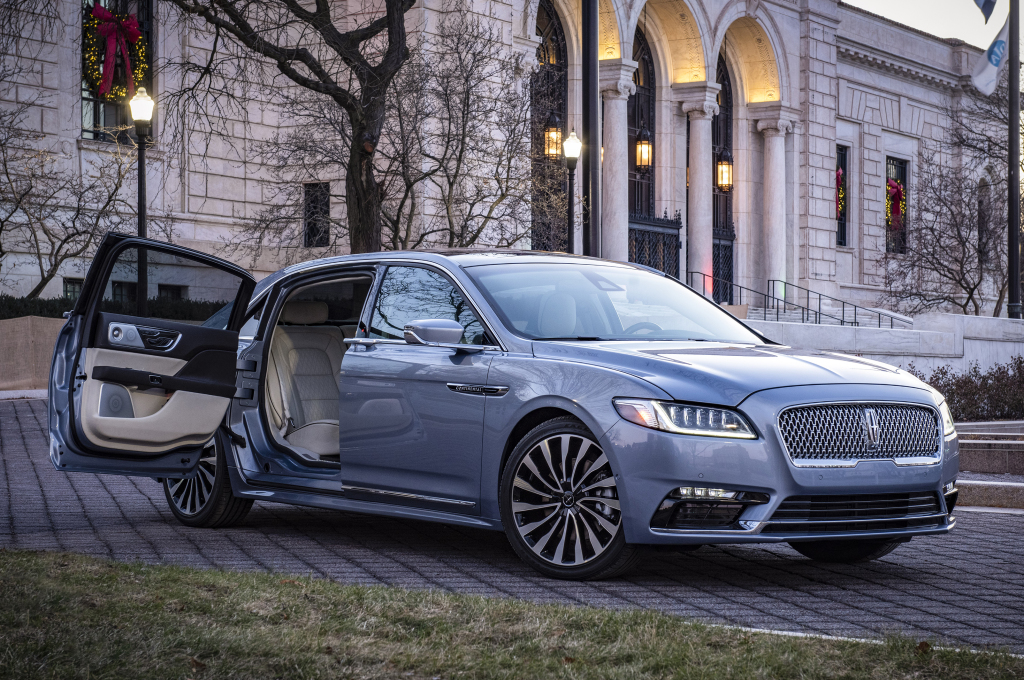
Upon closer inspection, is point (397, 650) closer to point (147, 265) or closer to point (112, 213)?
point (147, 265)

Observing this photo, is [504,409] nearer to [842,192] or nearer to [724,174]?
[724,174]

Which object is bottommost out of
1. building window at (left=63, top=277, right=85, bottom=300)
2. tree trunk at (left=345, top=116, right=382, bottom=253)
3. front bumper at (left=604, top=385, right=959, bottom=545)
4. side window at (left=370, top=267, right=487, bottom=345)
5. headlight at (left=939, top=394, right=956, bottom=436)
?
front bumper at (left=604, top=385, right=959, bottom=545)

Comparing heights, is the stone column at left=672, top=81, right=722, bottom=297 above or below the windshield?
above

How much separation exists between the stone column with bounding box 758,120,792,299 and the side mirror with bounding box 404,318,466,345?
122 feet

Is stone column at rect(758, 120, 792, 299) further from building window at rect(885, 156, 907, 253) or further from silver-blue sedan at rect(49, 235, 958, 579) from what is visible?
silver-blue sedan at rect(49, 235, 958, 579)

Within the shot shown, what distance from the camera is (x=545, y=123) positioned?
29.9 meters

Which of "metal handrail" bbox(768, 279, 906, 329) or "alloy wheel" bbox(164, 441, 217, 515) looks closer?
"alloy wheel" bbox(164, 441, 217, 515)

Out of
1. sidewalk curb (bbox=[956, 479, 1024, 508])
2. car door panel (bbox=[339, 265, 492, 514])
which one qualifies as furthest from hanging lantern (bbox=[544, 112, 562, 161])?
car door panel (bbox=[339, 265, 492, 514])

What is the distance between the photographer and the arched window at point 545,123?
26016mm

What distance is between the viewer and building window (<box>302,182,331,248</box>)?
2716 cm

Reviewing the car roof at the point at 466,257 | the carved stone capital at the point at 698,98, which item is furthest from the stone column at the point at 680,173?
the car roof at the point at 466,257

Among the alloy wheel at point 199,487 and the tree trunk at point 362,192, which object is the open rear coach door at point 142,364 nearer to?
the alloy wheel at point 199,487

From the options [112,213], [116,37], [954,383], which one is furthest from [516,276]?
[116,37]

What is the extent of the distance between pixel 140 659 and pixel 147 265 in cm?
376
